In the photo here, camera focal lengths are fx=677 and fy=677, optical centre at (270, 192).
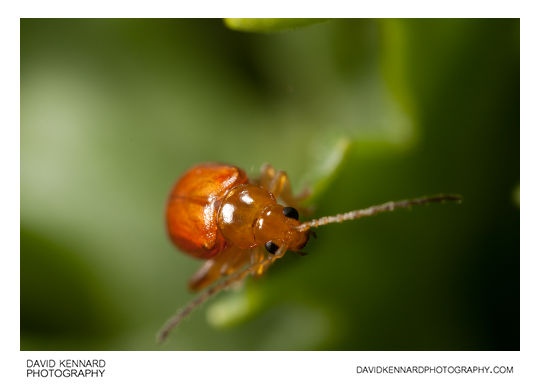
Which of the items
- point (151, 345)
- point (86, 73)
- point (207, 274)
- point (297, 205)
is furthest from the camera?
point (86, 73)

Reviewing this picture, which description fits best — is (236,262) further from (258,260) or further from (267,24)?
(267,24)

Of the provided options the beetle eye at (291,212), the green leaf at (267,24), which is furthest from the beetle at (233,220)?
the green leaf at (267,24)

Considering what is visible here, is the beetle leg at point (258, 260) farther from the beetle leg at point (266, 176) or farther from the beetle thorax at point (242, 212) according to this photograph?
the beetle leg at point (266, 176)

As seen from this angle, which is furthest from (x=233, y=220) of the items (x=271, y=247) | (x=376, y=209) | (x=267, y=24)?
(x=267, y=24)

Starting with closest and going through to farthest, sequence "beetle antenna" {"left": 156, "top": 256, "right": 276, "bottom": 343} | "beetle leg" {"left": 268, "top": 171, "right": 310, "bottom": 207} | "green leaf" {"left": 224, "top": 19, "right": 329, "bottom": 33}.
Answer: "green leaf" {"left": 224, "top": 19, "right": 329, "bottom": 33}, "beetle antenna" {"left": 156, "top": 256, "right": 276, "bottom": 343}, "beetle leg" {"left": 268, "top": 171, "right": 310, "bottom": 207}

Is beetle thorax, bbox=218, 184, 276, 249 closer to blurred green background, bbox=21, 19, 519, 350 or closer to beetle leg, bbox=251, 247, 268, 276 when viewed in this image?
beetle leg, bbox=251, 247, 268, 276

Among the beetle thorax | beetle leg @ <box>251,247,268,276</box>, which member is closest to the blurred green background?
beetle leg @ <box>251,247,268,276</box>
